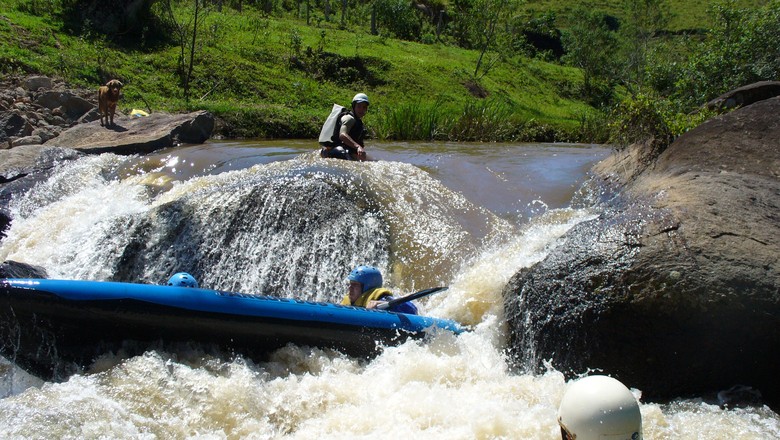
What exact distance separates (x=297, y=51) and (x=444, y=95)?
4077 millimetres

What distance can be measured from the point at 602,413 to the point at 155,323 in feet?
10.8

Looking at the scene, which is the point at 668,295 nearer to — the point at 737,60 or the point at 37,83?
the point at 737,60

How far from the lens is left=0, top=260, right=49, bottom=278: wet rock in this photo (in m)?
5.94

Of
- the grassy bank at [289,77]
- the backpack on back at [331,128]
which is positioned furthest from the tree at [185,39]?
the backpack on back at [331,128]

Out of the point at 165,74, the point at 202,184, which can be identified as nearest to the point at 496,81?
the point at 165,74

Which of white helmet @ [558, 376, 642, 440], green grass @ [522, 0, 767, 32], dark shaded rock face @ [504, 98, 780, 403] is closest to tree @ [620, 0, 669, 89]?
green grass @ [522, 0, 767, 32]

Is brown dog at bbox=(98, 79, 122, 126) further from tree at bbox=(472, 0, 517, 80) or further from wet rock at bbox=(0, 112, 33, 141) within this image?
tree at bbox=(472, 0, 517, 80)

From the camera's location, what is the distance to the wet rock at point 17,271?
234 inches

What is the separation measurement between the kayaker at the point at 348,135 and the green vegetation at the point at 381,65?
3.10m

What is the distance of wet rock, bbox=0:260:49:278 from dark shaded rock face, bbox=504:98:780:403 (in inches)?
154

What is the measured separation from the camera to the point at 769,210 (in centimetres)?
510

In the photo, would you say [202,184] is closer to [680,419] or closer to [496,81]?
[680,419]

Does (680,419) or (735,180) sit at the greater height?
(735,180)

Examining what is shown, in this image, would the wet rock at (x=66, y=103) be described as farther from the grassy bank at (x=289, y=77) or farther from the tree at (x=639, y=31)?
the tree at (x=639, y=31)
